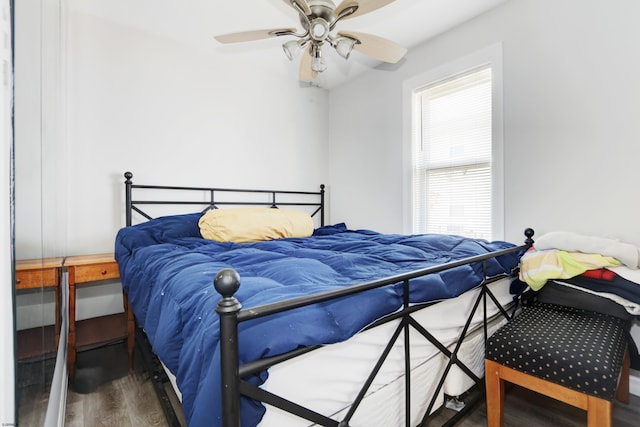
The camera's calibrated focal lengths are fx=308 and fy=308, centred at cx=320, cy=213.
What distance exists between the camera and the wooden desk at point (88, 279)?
185 cm

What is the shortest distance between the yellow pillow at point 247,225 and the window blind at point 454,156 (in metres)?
1.25

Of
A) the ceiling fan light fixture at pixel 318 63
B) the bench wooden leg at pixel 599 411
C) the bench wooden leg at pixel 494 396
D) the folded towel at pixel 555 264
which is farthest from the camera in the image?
the ceiling fan light fixture at pixel 318 63

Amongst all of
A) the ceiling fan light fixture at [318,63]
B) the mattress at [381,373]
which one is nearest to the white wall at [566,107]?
the mattress at [381,373]

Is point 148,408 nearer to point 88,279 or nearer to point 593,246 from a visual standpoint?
point 88,279

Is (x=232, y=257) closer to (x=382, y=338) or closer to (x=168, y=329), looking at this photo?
(x=168, y=329)

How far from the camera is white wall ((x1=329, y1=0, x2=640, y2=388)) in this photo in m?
1.75

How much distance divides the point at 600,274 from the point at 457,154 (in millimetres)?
1395

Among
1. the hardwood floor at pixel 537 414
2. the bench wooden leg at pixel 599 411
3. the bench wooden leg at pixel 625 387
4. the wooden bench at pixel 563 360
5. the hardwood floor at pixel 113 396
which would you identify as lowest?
the hardwood floor at pixel 113 396

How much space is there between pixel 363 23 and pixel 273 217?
1.71 m

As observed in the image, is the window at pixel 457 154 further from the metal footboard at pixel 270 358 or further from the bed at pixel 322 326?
the metal footboard at pixel 270 358

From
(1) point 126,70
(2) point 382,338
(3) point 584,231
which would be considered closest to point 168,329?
(2) point 382,338

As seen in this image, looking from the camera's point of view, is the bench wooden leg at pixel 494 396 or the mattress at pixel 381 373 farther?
the bench wooden leg at pixel 494 396

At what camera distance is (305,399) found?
845 mm

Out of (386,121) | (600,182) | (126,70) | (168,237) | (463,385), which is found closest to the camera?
(463,385)
